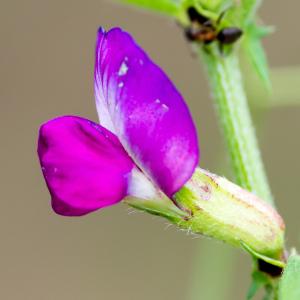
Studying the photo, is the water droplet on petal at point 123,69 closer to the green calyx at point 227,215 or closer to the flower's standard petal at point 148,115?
the flower's standard petal at point 148,115

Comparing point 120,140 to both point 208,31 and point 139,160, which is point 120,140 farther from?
point 208,31

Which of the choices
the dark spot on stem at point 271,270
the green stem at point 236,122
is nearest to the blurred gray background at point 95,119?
the green stem at point 236,122

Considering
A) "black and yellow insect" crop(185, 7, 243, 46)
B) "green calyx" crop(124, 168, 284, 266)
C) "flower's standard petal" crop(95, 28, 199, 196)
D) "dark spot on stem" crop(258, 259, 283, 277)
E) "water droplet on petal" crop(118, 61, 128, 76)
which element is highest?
"black and yellow insect" crop(185, 7, 243, 46)

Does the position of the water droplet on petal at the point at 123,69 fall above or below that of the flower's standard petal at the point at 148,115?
above

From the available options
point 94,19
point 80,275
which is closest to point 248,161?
point 80,275

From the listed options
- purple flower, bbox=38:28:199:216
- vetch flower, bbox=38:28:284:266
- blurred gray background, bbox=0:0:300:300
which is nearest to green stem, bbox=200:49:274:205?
vetch flower, bbox=38:28:284:266

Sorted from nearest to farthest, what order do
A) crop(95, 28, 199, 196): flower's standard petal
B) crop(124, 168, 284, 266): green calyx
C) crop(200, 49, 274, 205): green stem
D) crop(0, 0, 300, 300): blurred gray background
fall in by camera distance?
crop(95, 28, 199, 196): flower's standard petal, crop(124, 168, 284, 266): green calyx, crop(200, 49, 274, 205): green stem, crop(0, 0, 300, 300): blurred gray background

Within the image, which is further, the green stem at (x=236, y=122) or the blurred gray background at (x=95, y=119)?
the blurred gray background at (x=95, y=119)

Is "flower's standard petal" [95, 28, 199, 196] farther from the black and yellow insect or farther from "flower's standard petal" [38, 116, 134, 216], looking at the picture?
the black and yellow insect

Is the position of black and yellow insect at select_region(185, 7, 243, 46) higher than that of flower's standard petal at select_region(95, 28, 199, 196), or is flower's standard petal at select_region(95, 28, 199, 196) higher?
black and yellow insect at select_region(185, 7, 243, 46)
